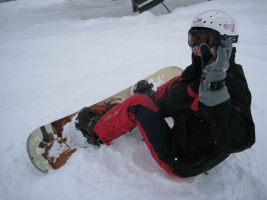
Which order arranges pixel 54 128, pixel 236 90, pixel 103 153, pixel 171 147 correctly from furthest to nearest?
1. pixel 54 128
2. pixel 103 153
3. pixel 171 147
4. pixel 236 90

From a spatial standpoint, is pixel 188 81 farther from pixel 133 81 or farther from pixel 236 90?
pixel 133 81

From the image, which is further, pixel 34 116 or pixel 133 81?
pixel 133 81

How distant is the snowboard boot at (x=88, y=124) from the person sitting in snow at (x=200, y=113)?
0.04 feet

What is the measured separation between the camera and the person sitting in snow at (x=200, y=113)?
5.46 feet

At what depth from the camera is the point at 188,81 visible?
240 cm

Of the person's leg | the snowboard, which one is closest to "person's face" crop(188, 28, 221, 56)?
the person's leg

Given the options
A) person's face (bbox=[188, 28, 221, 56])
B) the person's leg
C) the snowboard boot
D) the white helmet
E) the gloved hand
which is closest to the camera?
the gloved hand

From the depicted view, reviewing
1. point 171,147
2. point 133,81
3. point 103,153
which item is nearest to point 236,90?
point 171,147

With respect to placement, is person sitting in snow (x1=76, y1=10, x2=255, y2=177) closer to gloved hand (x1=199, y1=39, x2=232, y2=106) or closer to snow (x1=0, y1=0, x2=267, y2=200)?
gloved hand (x1=199, y1=39, x2=232, y2=106)

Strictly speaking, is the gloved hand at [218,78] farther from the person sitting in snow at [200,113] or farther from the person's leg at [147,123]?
the person's leg at [147,123]

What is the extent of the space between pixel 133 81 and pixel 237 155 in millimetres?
2435

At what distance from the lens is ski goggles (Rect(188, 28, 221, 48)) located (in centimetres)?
207

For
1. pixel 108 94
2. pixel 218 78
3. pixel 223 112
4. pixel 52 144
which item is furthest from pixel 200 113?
pixel 108 94

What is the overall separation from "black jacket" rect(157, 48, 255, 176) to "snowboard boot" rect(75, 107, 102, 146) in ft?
2.47
